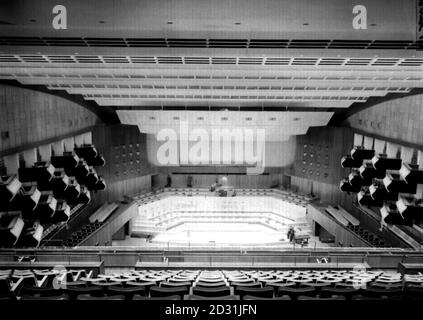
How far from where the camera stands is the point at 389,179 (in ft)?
54.4

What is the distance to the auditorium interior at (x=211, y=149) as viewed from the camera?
6.94 m

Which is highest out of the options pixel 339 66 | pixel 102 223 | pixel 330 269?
pixel 339 66

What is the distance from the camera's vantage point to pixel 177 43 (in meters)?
9.19

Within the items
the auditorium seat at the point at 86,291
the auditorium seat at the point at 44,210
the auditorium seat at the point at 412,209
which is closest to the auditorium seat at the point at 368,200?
the auditorium seat at the point at 412,209

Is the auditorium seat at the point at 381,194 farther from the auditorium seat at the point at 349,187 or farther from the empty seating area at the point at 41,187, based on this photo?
the empty seating area at the point at 41,187

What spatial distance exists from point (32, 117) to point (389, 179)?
1325cm

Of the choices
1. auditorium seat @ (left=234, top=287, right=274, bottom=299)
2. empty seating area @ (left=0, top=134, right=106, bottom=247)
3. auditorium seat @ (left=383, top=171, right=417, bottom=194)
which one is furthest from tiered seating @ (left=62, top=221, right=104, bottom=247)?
auditorium seat @ (left=234, top=287, right=274, bottom=299)

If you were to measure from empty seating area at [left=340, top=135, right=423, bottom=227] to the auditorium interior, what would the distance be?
79mm

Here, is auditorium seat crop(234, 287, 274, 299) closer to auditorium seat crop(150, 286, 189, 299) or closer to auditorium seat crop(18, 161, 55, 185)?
auditorium seat crop(150, 286, 189, 299)

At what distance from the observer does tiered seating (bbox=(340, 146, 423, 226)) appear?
15227mm
